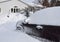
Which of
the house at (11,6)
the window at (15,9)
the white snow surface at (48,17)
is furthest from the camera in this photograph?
the window at (15,9)

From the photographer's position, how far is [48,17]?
30.2 ft

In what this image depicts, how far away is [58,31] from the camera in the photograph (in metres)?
8.62

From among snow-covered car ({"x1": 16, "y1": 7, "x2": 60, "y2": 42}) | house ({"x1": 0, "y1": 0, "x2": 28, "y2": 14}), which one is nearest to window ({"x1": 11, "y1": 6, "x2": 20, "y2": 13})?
house ({"x1": 0, "y1": 0, "x2": 28, "y2": 14})

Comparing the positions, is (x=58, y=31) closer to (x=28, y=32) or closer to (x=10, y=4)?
(x=28, y=32)

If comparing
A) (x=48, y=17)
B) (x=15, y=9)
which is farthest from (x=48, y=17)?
(x=15, y=9)

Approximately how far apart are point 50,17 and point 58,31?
0.84 metres

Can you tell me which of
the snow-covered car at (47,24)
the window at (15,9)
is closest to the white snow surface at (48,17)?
the snow-covered car at (47,24)

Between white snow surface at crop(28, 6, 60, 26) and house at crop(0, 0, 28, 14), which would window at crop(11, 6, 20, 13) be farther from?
white snow surface at crop(28, 6, 60, 26)

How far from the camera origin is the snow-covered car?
28.2 feet

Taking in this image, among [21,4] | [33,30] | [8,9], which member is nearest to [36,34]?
[33,30]

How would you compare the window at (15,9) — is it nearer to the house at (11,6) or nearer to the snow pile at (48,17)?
the house at (11,6)

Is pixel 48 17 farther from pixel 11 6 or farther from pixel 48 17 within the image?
pixel 11 6

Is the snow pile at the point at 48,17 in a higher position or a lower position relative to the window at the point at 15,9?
higher

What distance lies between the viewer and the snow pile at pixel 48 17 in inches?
344
